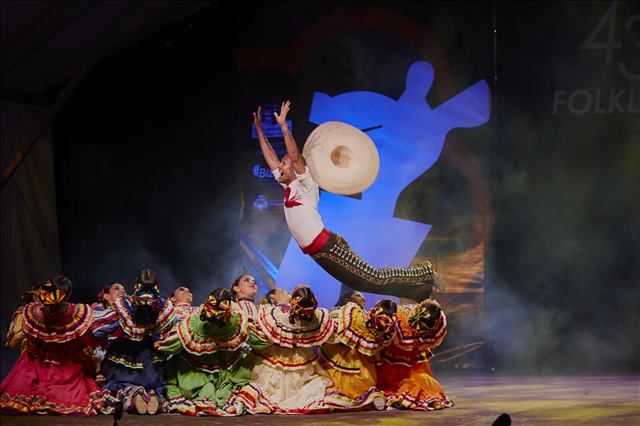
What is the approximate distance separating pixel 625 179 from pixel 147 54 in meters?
4.86

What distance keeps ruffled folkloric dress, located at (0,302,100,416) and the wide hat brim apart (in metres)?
2.74

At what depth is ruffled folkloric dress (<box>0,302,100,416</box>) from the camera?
18.4 ft

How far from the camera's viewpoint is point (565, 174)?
824cm

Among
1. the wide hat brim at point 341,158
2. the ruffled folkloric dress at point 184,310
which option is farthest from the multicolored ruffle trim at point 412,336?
the wide hat brim at point 341,158

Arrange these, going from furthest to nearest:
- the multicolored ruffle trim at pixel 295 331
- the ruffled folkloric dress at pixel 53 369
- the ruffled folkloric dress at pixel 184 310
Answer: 1. the ruffled folkloric dress at pixel 184 310
2. the multicolored ruffle trim at pixel 295 331
3. the ruffled folkloric dress at pixel 53 369

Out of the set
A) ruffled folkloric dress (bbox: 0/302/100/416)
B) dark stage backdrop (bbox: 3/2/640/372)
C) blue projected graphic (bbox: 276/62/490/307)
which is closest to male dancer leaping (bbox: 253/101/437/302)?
dark stage backdrop (bbox: 3/2/640/372)

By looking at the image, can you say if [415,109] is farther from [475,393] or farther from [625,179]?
[475,393]

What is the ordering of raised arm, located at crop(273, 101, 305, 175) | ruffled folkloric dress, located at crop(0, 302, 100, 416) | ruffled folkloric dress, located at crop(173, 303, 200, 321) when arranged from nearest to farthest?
ruffled folkloric dress, located at crop(0, 302, 100, 416), ruffled folkloric dress, located at crop(173, 303, 200, 321), raised arm, located at crop(273, 101, 305, 175)

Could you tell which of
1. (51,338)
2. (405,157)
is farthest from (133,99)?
(51,338)

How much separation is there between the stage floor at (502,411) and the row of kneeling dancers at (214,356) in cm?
16

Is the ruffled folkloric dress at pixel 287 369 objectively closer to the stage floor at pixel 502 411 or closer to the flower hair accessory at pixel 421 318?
the stage floor at pixel 502 411

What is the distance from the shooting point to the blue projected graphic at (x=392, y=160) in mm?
8391

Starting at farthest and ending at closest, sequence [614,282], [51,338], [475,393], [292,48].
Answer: [292,48] → [614,282] → [475,393] → [51,338]

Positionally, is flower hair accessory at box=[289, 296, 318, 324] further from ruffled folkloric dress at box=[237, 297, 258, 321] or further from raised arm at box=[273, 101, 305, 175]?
raised arm at box=[273, 101, 305, 175]
